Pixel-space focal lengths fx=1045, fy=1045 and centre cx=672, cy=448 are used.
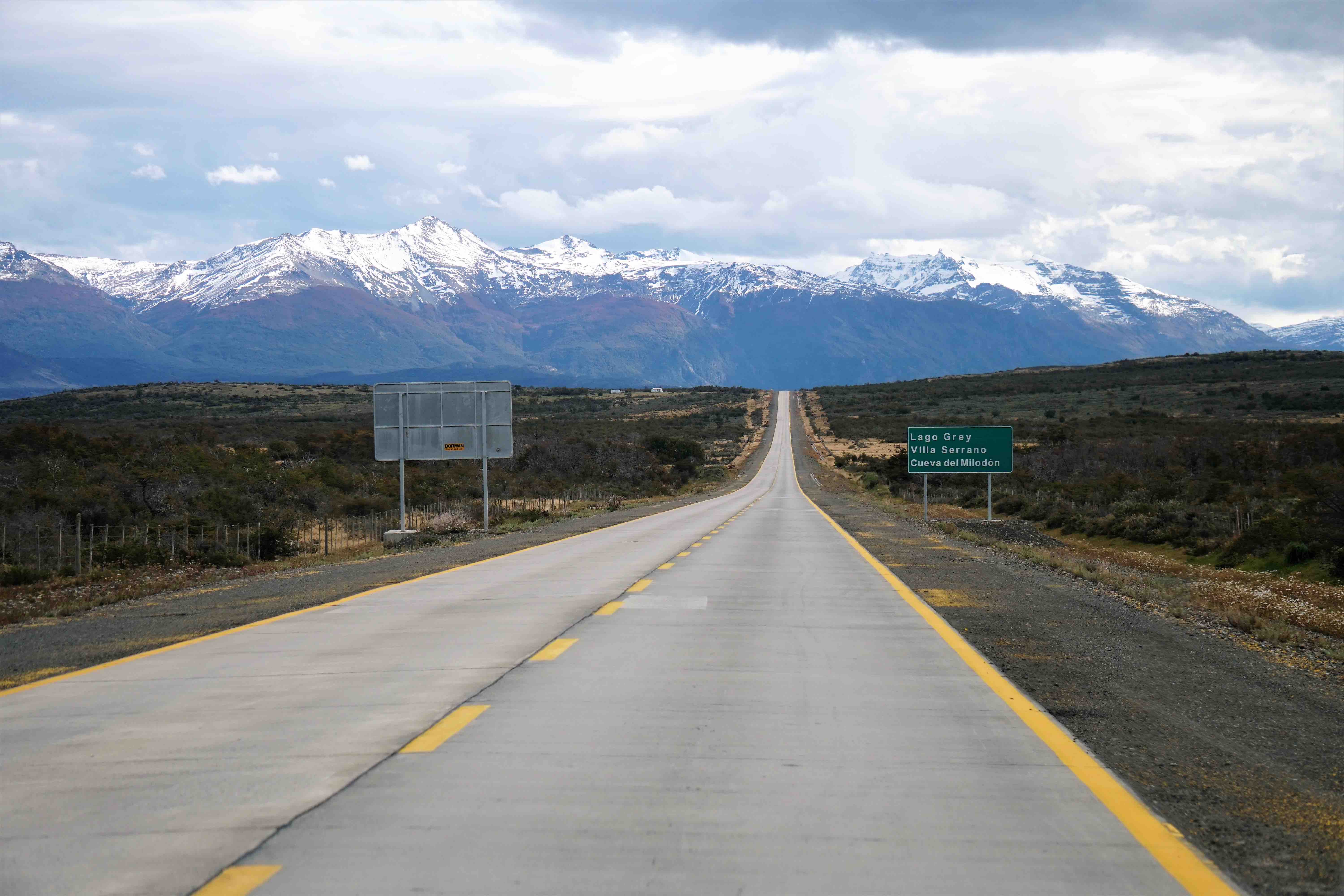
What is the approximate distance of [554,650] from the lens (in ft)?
28.6

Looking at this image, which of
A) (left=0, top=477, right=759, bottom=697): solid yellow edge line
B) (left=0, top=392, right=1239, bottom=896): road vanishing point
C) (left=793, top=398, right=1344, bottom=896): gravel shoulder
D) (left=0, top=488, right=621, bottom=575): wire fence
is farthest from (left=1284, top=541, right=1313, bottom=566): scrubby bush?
(left=0, top=488, right=621, bottom=575): wire fence

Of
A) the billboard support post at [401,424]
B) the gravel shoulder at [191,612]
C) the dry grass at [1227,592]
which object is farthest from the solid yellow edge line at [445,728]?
the billboard support post at [401,424]

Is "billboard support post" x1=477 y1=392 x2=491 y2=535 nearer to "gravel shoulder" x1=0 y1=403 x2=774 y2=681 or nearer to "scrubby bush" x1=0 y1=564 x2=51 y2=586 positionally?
"gravel shoulder" x1=0 y1=403 x2=774 y2=681

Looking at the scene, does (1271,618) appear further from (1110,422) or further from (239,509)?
(1110,422)

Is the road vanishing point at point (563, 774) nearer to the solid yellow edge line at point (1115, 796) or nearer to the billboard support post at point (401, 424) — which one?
the solid yellow edge line at point (1115, 796)

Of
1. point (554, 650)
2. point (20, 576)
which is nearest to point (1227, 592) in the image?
point (554, 650)

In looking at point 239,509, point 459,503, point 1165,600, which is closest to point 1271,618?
point 1165,600

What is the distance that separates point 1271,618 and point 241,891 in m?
10.9

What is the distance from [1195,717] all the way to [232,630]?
8.45m

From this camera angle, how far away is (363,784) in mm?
4984

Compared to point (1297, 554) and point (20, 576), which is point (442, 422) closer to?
point (20, 576)

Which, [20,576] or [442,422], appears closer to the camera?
[20,576]

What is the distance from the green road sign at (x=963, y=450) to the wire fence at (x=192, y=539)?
46.8ft

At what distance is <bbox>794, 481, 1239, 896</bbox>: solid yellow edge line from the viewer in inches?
157
